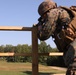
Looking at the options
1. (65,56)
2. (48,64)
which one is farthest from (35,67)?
(48,64)

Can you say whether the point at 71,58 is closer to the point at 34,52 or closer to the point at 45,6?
the point at 45,6

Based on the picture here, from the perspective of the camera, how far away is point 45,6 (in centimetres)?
335

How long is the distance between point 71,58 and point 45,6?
2.44ft

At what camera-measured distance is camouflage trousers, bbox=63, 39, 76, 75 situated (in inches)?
113

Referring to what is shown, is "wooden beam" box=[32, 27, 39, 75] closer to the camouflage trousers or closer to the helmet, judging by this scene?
the helmet

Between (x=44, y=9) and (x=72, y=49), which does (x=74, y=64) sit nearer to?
(x=72, y=49)

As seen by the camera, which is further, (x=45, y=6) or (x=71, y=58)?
(x=45, y=6)

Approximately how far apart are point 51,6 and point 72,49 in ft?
2.09

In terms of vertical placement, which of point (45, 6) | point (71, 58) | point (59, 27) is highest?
point (45, 6)

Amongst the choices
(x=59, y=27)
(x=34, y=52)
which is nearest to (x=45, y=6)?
(x=59, y=27)

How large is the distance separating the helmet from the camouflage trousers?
54cm

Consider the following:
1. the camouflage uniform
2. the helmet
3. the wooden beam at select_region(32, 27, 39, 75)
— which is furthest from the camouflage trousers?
the wooden beam at select_region(32, 27, 39, 75)

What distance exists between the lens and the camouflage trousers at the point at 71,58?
288 centimetres

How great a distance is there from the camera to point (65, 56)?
10.3 ft
